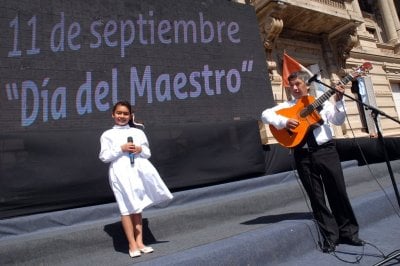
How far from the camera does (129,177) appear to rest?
9.20 ft

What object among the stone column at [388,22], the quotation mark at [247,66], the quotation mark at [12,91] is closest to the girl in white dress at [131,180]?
the quotation mark at [12,91]

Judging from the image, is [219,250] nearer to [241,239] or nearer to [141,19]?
[241,239]

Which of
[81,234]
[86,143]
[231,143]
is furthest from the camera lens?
[231,143]

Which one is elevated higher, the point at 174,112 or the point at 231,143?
the point at 174,112

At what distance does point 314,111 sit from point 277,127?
37 cm

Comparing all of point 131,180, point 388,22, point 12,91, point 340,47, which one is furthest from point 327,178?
point 388,22

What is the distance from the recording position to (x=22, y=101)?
3855mm

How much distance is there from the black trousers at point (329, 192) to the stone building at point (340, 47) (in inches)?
209

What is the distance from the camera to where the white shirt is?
3.07m

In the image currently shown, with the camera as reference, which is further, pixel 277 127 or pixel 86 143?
pixel 86 143

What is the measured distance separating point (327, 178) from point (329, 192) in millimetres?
144

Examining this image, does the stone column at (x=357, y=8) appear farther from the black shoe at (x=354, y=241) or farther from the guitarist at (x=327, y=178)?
the black shoe at (x=354, y=241)

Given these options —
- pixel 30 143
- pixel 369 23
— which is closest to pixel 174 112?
pixel 30 143

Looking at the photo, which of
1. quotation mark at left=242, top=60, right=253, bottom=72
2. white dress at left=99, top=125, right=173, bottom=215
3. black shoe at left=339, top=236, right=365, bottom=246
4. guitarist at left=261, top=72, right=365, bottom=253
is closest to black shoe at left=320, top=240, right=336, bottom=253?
guitarist at left=261, top=72, right=365, bottom=253
